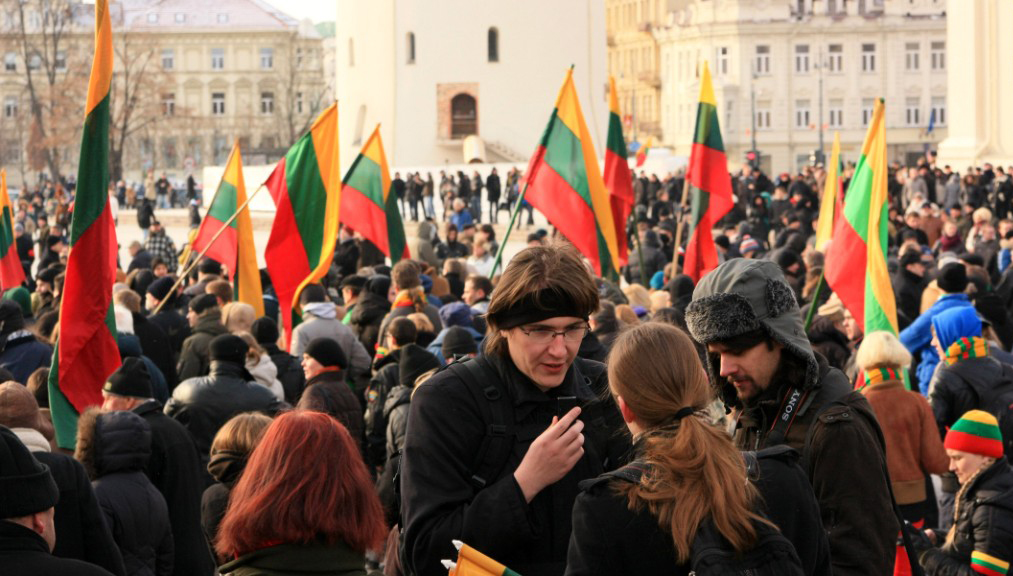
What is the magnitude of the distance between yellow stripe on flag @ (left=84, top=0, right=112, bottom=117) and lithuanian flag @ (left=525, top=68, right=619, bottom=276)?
5037 millimetres

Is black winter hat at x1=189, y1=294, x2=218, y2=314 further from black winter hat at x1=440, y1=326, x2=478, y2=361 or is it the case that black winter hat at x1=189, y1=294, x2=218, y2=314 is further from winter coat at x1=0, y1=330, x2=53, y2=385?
black winter hat at x1=440, y1=326, x2=478, y2=361

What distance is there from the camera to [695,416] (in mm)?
3021

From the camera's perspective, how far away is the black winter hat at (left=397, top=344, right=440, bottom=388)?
23.8 feet

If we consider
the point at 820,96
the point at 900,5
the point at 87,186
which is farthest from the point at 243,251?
the point at 900,5

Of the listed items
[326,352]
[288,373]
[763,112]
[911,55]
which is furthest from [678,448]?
[911,55]

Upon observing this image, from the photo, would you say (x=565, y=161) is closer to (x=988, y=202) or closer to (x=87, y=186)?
(x=87, y=186)

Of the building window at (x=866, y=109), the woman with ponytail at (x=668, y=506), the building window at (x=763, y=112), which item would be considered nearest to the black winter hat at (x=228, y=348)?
the woman with ponytail at (x=668, y=506)

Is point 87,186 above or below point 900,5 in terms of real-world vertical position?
below

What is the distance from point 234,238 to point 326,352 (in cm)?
515

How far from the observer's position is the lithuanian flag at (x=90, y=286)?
656 cm

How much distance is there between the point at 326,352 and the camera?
746 cm

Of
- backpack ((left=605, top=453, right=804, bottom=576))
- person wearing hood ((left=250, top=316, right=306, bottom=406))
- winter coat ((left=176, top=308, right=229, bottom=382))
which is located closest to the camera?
backpack ((left=605, top=453, right=804, bottom=576))

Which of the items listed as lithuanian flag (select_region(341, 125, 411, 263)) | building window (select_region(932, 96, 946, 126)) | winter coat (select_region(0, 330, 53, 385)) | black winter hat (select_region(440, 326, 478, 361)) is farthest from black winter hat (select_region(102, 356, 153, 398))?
building window (select_region(932, 96, 946, 126))

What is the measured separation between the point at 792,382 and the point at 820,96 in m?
66.8
